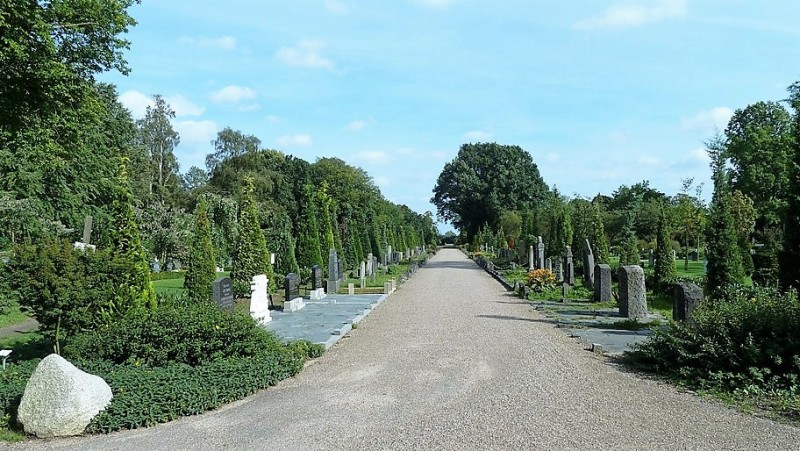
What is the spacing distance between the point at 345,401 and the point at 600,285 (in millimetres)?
13986

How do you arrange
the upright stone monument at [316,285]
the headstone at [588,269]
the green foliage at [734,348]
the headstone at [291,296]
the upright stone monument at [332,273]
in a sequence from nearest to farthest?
the green foliage at [734,348], the headstone at [291,296], the upright stone monument at [316,285], the headstone at [588,269], the upright stone monument at [332,273]

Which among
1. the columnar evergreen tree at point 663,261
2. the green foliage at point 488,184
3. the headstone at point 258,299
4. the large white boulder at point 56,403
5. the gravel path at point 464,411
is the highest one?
the green foliage at point 488,184

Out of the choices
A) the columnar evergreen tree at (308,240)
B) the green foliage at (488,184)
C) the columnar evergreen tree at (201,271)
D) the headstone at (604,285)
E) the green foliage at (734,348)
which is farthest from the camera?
the green foliage at (488,184)

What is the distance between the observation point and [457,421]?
22.3 feet

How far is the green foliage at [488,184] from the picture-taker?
296 ft

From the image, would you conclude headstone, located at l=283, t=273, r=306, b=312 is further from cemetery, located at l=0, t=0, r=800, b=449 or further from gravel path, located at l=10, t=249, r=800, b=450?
gravel path, located at l=10, t=249, r=800, b=450

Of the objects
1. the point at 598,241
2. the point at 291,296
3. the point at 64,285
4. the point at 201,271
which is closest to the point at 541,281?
the point at 598,241

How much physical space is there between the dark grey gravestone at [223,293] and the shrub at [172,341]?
3790mm

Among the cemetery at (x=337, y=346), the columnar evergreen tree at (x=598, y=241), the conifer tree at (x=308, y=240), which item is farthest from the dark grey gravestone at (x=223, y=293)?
the columnar evergreen tree at (x=598, y=241)

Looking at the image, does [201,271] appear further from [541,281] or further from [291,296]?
[541,281]

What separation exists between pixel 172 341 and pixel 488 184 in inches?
3381

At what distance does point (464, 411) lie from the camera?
23.7 feet

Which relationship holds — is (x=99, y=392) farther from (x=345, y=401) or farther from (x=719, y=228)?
(x=719, y=228)

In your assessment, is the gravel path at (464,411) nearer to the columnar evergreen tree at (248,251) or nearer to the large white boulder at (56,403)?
the large white boulder at (56,403)
